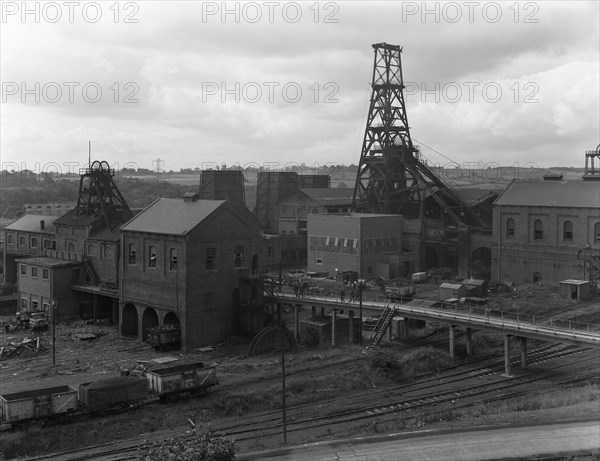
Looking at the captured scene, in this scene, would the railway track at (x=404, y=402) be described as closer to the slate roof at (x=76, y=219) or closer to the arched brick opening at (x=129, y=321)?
the arched brick opening at (x=129, y=321)

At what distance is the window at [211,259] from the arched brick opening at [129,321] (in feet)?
24.0

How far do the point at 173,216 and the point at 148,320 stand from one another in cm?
701

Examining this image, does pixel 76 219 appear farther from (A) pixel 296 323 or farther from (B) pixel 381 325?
(B) pixel 381 325

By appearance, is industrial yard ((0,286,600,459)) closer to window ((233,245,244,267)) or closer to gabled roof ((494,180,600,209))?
window ((233,245,244,267))

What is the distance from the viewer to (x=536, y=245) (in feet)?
180

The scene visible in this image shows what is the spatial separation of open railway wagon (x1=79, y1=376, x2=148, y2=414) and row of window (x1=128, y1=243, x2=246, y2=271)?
509 inches

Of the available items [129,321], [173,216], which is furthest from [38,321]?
[173,216]

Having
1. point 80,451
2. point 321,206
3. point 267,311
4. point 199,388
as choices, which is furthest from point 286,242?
point 80,451

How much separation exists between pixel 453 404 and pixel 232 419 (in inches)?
371

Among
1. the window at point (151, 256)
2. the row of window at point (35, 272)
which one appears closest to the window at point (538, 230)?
the window at point (151, 256)

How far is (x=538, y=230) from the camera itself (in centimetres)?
5522

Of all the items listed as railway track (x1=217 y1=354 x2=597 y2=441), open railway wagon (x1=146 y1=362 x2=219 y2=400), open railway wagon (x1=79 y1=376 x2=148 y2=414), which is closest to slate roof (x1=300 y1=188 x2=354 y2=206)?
railway track (x1=217 y1=354 x2=597 y2=441)

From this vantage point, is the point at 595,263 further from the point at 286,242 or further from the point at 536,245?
the point at 286,242

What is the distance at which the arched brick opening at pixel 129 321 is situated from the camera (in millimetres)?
46875
